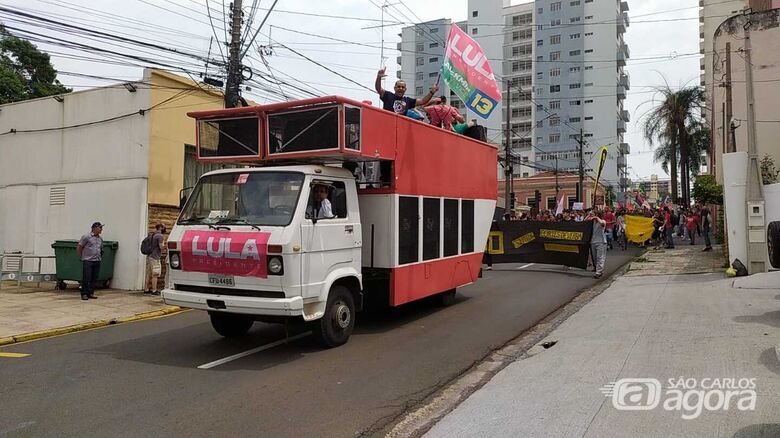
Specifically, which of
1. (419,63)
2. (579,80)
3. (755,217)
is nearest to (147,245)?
(755,217)

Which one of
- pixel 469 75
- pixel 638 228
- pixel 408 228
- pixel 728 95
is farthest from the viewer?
pixel 638 228

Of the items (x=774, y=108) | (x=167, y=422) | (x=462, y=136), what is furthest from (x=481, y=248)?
(x=774, y=108)

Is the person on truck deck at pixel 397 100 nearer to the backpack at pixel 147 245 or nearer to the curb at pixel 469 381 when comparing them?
the curb at pixel 469 381

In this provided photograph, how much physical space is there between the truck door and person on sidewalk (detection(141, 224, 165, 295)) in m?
6.60

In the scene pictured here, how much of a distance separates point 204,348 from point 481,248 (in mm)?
5793

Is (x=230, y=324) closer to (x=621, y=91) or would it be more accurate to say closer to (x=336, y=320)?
(x=336, y=320)

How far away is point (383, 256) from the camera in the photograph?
26.2 ft

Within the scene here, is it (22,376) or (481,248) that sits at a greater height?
(481,248)

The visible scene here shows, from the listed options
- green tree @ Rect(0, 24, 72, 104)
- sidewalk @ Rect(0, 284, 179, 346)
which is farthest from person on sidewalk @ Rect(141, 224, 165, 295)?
green tree @ Rect(0, 24, 72, 104)

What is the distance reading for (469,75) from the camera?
38.8 feet

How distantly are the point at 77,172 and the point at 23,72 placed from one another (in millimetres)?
23330

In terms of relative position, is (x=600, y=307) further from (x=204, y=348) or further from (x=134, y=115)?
(x=134, y=115)

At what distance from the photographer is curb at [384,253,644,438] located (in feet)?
15.2

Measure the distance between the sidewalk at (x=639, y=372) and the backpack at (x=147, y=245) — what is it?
879cm
